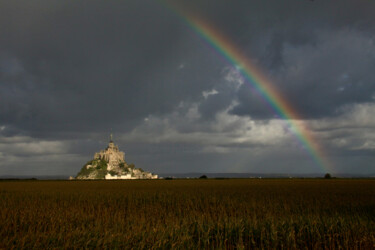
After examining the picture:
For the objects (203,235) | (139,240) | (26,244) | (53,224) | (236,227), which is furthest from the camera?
(53,224)

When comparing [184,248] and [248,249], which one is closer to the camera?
[184,248]

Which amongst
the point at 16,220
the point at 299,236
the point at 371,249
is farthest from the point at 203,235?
the point at 16,220

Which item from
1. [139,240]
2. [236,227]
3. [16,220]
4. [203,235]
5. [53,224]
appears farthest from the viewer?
[16,220]

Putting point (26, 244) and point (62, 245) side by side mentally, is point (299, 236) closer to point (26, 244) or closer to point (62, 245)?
point (62, 245)

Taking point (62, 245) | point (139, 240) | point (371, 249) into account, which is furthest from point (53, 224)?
point (371, 249)

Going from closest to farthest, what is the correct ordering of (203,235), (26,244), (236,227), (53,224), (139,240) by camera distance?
1. (26,244)
2. (139,240)
3. (203,235)
4. (236,227)
5. (53,224)

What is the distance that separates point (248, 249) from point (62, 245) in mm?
6611

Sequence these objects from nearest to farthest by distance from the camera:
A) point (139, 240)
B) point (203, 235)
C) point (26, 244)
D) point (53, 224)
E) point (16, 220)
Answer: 1. point (26, 244)
2. point (139, 240)
3. point (203, 235)
4. point (53, 224)
5. point (16, 220)

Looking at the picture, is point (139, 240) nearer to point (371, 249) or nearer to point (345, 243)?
point (345, 243)

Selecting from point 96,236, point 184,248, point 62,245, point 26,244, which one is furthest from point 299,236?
point 26,244

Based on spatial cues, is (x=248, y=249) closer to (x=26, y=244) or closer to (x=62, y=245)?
(x=62, y=245)

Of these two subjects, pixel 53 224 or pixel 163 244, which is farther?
pixel 53 224

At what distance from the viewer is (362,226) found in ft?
45.3

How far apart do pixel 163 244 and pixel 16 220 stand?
10.1 meters
